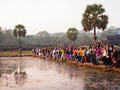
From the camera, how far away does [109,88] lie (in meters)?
14.5

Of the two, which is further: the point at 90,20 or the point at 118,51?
the point at 90,20

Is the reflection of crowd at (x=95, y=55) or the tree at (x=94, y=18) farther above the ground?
the tree at (x=94, y=18)

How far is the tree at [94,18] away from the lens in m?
63.1

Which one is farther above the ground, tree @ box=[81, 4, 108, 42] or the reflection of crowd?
tree @ box=[81, 4, 108, 42]

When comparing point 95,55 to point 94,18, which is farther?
point 94,18

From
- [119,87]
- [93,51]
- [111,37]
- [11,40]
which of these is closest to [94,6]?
[111,37]

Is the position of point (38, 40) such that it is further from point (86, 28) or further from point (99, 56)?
point (99, 56)

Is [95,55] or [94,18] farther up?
[94,18]

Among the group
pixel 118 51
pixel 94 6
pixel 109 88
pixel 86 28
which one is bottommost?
pixel 109 88

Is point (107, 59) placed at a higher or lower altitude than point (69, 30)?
lower

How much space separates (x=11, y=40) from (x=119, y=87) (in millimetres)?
133208

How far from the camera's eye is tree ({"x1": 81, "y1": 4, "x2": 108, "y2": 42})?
63.1 meters

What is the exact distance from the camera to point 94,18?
6369 cm

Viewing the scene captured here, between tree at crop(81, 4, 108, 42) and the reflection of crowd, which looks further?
tree at crop(81, 4, 108, 42)
